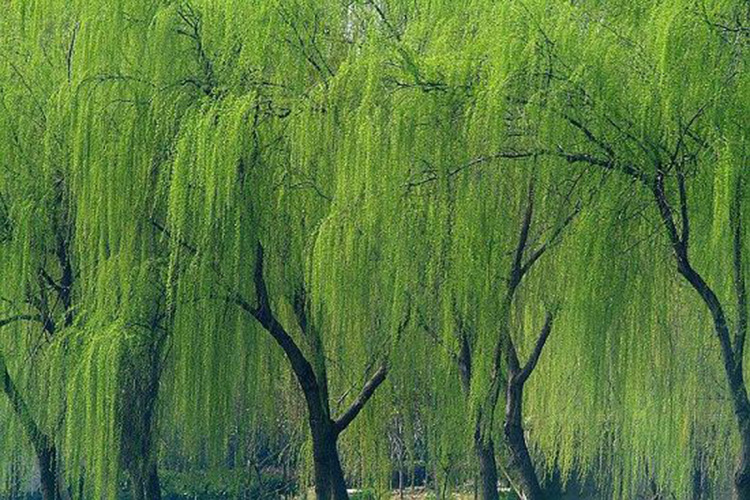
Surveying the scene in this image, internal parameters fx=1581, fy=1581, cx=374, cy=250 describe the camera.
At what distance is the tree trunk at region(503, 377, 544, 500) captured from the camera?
484 inches

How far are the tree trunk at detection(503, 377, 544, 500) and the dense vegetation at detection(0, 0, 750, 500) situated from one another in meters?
0.02

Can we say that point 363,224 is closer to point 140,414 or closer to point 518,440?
point 518,440

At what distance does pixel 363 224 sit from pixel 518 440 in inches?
99.8

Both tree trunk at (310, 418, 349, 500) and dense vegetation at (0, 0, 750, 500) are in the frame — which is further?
tree trunk at (310, 418, 349, 500)

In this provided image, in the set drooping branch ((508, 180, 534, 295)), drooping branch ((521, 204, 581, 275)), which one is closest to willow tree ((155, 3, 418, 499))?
drooping branch ((508, 180, 534, 295))

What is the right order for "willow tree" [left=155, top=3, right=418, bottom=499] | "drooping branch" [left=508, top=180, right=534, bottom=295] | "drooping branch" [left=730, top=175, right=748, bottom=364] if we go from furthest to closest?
"willow tree" [left=155, top=3, right=418, bottom=499]
"drooping branch" [left=508, top=180, right=534, bottom=295]
"drooping branch" [left=730, top=175, right=748, bottom=364]

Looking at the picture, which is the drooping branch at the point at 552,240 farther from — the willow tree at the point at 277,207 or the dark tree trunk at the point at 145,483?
the dark tree trunk at the point at 145,483

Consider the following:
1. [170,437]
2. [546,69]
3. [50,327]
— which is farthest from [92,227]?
[546,69]

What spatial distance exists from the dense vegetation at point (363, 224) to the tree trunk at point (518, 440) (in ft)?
0.07

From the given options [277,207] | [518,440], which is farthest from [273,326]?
[518,440]

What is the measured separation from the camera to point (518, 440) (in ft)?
40.6

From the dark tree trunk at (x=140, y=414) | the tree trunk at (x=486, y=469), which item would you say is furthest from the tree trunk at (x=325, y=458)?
the dark tree trunk at (x=140, y=414)

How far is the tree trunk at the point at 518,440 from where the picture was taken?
1229 centimetres

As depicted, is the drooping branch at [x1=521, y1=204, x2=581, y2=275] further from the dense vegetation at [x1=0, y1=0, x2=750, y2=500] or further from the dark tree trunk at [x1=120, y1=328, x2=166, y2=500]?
the dark tree trunk at [x1=120, y1=328, x2=166, y2=500]
